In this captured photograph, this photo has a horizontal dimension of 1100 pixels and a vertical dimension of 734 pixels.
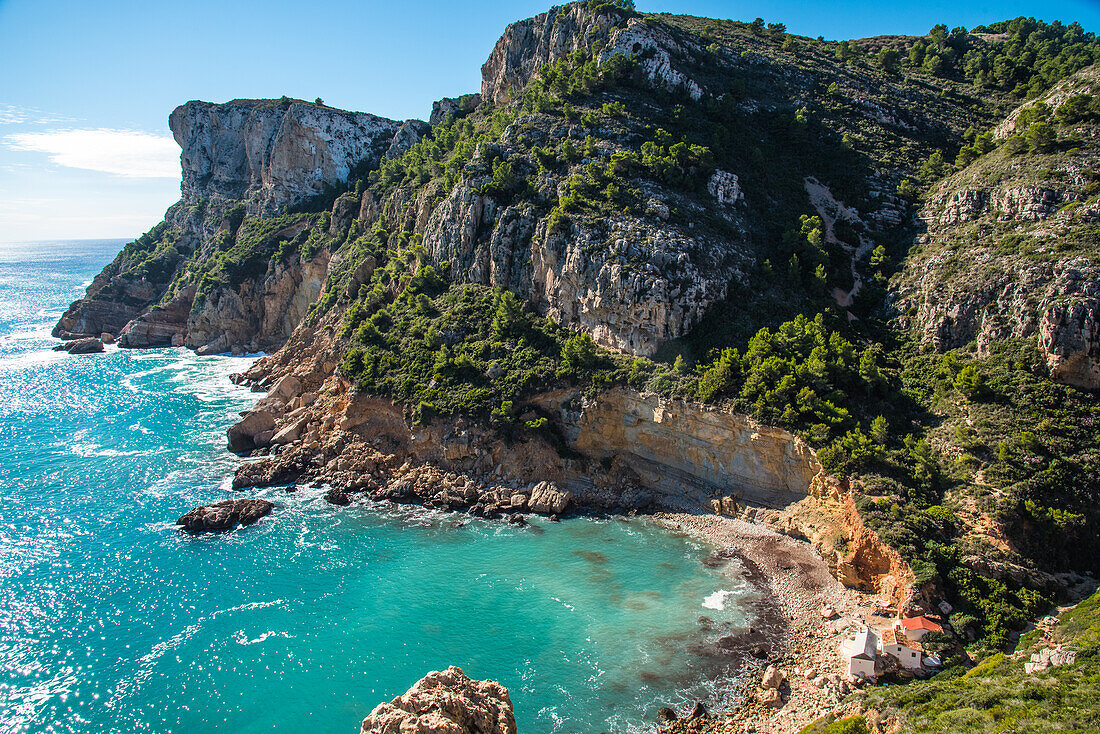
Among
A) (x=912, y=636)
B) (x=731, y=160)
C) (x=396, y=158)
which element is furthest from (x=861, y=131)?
(x=396, y=158)

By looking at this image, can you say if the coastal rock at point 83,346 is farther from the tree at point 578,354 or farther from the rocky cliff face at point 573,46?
the tree at point 578,354

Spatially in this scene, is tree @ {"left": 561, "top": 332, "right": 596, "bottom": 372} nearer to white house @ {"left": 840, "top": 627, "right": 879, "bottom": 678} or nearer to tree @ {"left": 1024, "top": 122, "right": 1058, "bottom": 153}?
white house @ {"left": 840, "top": 627, "right": 879, "bottom": 678}

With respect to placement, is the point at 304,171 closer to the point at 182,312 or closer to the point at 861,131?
the point at 182,312

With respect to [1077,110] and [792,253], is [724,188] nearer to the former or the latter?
[792,253]

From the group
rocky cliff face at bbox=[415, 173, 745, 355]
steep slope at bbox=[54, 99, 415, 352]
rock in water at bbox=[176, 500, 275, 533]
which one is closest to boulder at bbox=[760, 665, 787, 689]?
rocky cliff face at bbox=[415, 173, 745, 355]

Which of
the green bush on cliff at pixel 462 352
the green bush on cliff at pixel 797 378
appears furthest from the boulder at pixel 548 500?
the green bush on cliff at pixel 797 378
